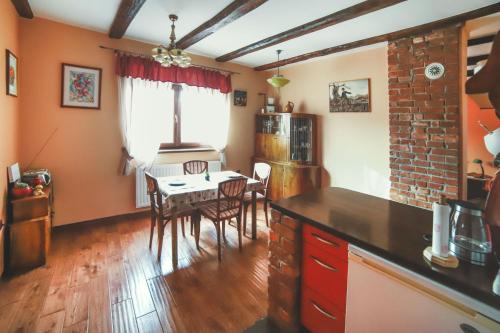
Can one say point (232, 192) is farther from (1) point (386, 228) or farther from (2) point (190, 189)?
(1) point (386, 228)

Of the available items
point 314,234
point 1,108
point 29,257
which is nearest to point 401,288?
point 314,234

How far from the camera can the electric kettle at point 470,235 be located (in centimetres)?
95

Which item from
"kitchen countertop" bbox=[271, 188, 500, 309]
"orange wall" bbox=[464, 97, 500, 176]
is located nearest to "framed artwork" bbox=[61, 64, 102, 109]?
"kitchen countertop" bbox=[271, 188, 500, 309]

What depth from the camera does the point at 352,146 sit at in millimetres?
3846

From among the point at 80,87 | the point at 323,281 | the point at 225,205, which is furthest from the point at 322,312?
the point at 80,87

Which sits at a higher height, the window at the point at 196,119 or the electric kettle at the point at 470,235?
the window at the point at 196,119

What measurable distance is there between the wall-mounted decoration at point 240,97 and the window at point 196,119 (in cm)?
26

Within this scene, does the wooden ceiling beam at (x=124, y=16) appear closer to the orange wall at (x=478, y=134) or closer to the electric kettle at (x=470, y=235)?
the electric kettle at (x=470, y=235)


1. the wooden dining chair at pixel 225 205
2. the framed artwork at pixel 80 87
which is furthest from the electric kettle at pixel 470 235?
the framed artwork at pixel 80 87

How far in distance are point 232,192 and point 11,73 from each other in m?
2.37

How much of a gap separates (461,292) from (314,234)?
0.67m

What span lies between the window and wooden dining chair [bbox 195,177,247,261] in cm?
166

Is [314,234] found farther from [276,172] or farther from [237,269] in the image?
[276,172]

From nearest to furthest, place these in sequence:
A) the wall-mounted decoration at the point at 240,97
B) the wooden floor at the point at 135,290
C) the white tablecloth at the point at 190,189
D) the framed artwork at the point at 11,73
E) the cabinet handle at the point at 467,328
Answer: the cabinet handle at the point at 467,328 → the wooden floor at the point at 135,290 → the framed artwork at the point at 11,73 → the white tablecloth at the point at 190,189 → the wall-mounted decoration at the point at 240,97
